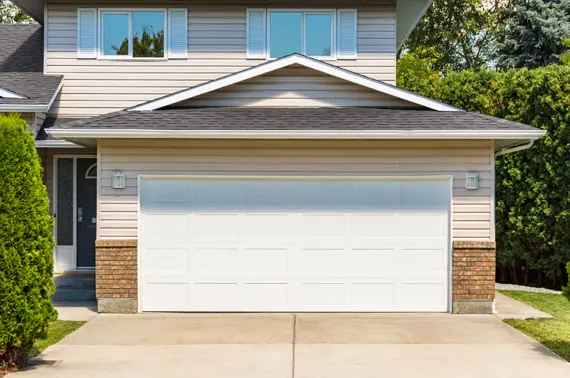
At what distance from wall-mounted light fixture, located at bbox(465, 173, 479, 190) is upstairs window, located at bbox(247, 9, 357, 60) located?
15.1 ft

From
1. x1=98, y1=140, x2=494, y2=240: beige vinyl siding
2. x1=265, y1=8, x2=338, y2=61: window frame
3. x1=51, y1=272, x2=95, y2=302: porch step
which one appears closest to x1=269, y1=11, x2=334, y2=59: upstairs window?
x1=265, y1=8, x2=338, y2=61: window frame

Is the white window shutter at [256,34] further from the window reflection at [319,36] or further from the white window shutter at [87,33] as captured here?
the white window shutter at [87,33]

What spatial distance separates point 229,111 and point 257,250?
2447 mm

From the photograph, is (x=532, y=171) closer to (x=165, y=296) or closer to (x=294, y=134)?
(x=294, y=134)

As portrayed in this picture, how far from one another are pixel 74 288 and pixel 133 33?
529cm

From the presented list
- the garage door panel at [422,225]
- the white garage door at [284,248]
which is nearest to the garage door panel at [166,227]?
the white garage door at [284,248]

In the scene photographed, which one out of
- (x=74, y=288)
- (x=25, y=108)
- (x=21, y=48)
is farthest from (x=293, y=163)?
(x=21, y=48)

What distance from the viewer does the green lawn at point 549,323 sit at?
10.2m

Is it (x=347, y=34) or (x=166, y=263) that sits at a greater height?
(x=347, y=34)

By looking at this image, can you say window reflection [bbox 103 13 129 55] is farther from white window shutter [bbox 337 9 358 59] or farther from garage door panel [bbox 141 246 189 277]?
garage door panel [bbox 141 246 189 277]

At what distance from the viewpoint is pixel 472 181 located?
1275cm

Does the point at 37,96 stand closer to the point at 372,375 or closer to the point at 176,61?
the point at 176,61

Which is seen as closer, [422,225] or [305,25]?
[422,225]

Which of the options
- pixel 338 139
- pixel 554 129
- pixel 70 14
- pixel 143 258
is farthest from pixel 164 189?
pixel 554 129
